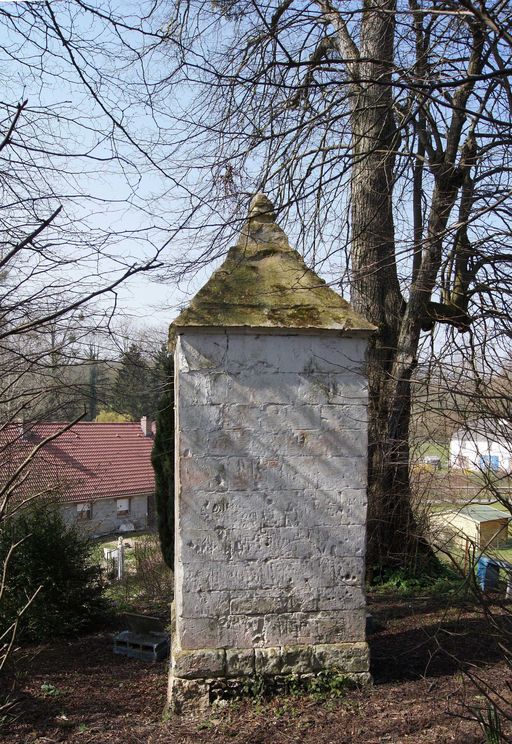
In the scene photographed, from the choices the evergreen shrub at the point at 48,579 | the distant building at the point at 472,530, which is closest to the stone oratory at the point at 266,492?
the distant building at the point at 472,530

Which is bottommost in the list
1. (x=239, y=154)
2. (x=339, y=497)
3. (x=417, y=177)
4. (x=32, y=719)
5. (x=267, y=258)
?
(x=32, y=719)

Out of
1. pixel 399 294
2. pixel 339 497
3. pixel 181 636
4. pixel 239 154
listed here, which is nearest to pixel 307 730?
pixel 181 636

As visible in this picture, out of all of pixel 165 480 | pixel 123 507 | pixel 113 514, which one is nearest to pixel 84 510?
pixel 113 514

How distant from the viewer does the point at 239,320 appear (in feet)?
15.6

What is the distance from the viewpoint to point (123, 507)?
25.3 m

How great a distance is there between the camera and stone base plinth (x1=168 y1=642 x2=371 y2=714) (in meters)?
4.61

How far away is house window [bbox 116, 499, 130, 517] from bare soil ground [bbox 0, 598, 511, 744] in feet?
63.6

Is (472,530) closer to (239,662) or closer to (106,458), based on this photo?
(239,662)

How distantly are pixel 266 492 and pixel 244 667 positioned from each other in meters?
1.27

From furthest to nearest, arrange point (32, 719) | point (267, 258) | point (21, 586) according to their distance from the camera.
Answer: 1. point (21, 586)
2. point (267, 258)
3. point (32, 719)

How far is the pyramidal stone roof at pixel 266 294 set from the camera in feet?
15.7

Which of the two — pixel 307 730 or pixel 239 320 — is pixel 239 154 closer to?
pixel 239 320

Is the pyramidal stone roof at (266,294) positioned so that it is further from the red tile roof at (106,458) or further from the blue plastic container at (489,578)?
the red tile roof at (106,458)

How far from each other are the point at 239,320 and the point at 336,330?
733 millimetres
